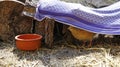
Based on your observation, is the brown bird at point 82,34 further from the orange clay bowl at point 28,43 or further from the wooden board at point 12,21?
the wooden board at point 12,21

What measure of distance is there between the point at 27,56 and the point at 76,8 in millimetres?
1133

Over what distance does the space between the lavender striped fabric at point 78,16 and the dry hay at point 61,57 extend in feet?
1.17

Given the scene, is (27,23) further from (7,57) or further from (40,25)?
(7,57)

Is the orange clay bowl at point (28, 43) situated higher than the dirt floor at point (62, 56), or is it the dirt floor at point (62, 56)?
the orange clay bowl at point (28, 43)

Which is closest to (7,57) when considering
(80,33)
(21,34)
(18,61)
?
(18,61)

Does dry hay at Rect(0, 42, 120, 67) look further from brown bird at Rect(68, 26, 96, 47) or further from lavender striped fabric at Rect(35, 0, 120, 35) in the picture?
lavender striped fabric at Rect(35, 0, 120, 35)

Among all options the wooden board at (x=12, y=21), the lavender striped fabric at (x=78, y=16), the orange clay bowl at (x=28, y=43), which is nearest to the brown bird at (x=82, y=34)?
the lavender striped fabric at (x=78, y=16)

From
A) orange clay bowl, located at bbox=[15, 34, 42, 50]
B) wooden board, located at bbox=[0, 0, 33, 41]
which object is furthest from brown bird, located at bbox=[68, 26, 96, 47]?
wooden board, located at bbox=[0, 0, 33, 41]

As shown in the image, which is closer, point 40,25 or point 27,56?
point 27,56

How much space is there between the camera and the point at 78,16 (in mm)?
4297

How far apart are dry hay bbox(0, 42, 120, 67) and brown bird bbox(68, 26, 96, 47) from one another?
199 millimetres

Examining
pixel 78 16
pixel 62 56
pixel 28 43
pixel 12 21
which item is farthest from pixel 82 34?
pixel 12 21

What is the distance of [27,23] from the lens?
4.65 m

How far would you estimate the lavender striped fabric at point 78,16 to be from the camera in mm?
4281
